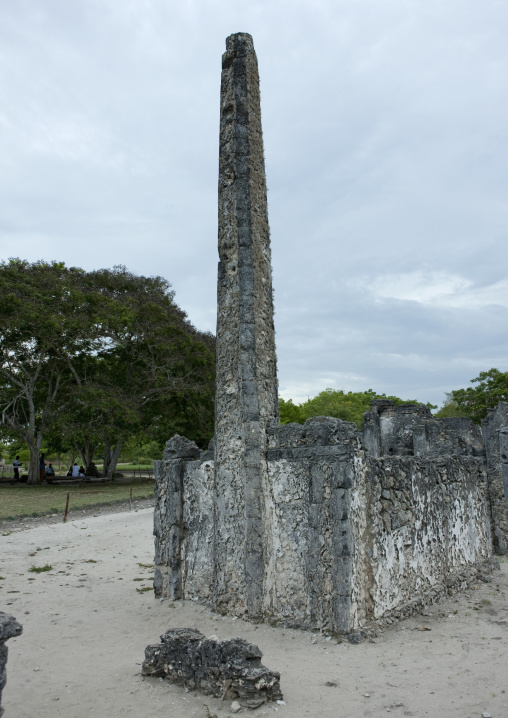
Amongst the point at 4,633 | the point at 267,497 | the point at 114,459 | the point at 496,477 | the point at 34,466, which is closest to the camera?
the point at 4,633

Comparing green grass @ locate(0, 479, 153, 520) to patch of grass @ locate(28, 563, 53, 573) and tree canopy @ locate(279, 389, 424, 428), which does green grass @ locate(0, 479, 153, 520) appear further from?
tree canopy @ locate(279, 389, 424, 428)

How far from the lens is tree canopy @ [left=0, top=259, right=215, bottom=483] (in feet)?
76.1

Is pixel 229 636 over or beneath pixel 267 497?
beneath

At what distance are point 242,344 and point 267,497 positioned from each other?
5.67 feet

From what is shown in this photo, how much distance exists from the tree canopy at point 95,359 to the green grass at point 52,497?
6.65ft

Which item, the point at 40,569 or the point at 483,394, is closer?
Answer: the point at 40,569

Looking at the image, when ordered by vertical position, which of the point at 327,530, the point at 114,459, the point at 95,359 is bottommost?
the point at 327,530

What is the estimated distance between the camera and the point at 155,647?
183 inches

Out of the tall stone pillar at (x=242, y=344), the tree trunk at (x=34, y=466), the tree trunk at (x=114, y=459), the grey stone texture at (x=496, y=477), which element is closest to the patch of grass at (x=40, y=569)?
the tall stone pillar at (x=242, y=344)

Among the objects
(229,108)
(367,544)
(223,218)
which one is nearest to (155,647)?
(367,544)

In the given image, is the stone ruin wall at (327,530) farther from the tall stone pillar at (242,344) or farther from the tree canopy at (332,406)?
the tree canopy at (332,406)

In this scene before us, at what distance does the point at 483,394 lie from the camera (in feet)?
112

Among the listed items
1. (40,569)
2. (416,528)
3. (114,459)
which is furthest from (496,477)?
(114,459)

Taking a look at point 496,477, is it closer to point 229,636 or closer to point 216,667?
point 229,636
